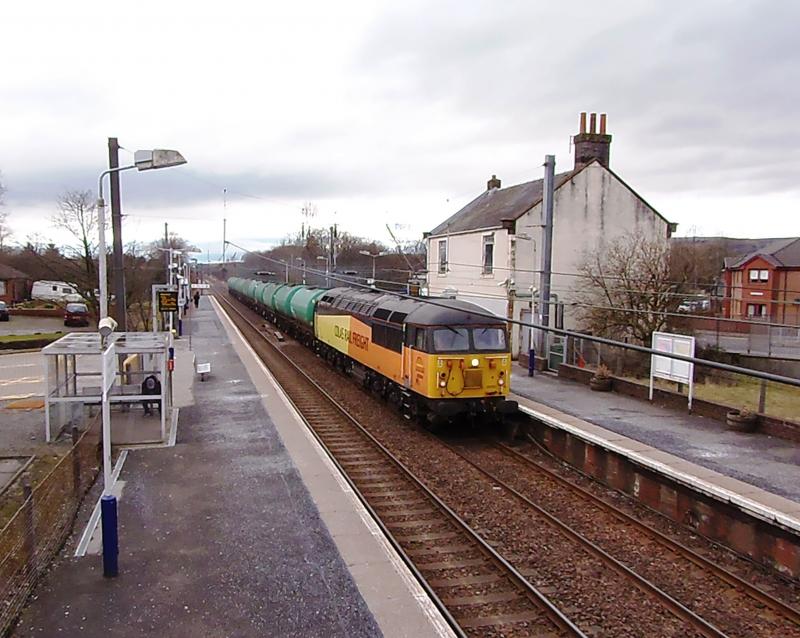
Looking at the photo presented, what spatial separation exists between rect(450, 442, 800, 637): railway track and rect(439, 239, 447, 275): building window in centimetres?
1966

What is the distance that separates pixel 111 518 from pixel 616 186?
2463 centimetres

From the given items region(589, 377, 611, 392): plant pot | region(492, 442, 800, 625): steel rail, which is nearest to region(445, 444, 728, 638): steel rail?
region(492, 442, 800, 625): steel rail

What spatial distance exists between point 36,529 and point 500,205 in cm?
2485

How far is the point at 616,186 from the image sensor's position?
2750 cm

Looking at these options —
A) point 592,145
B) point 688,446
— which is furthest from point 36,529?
point 592,145

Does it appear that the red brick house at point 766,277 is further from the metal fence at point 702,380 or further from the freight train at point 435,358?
the freight train at point 435,358

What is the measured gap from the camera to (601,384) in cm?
1852

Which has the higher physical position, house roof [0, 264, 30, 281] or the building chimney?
the building chimney

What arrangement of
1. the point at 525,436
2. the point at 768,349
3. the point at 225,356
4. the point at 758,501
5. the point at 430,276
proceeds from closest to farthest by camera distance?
the point at 758,501
the point at 525,436
the point at 768,349
the point at 225,356
the point at 430,276

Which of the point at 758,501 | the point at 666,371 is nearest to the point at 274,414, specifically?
the point at 666,371

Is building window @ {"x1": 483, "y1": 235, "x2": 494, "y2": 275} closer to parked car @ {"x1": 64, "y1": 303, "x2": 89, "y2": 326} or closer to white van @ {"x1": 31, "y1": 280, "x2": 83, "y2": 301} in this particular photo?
parked car @ {"x1": 64, "y1": 303, "x2": 89, "y2": 326}

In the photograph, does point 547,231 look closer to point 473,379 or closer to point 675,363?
point 675,363

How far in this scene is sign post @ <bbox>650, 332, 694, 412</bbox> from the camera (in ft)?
50.9

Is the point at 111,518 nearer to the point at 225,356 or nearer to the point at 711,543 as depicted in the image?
the point at 711,543
